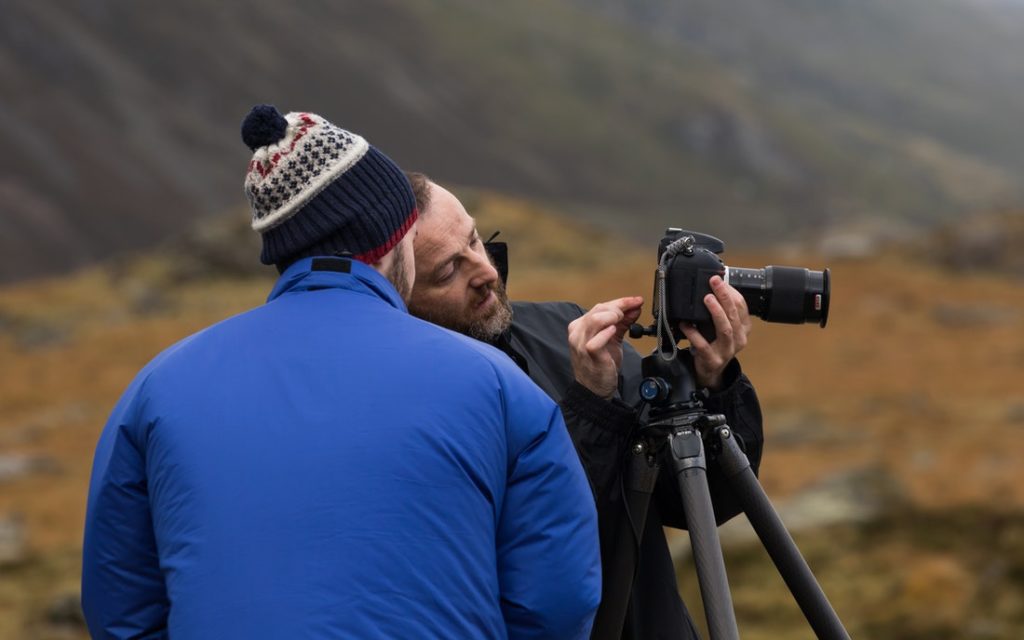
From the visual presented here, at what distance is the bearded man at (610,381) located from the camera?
285 centimetres

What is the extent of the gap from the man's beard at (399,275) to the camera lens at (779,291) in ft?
2.62

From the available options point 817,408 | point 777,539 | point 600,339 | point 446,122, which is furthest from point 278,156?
point 446,122

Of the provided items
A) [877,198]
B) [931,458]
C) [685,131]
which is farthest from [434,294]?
[877,198]

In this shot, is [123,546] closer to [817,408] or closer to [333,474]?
[333,474]

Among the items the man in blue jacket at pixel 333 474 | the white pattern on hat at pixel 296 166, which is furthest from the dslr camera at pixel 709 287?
the white pattern on hat at pixel 296 166

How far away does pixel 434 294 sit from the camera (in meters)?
3.28

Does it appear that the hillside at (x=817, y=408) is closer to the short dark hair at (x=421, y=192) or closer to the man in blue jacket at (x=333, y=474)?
the short dark hair at (x=421, y=192)

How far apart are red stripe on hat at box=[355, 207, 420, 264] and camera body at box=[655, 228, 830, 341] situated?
64 centimetres

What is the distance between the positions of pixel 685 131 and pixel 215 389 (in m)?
120

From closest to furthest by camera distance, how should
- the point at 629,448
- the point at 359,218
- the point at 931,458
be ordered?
the point at 359,218 < the point at 629,448 < the point at 931,458

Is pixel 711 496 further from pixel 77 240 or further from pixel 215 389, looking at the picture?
pixel 77 240

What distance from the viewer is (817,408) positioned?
57.3 ft

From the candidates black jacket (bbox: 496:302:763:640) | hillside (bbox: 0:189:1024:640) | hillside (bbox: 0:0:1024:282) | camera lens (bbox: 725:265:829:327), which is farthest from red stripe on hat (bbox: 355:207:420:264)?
hillside (bbox: 0:0:1024:282)

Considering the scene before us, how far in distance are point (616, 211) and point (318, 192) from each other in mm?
94716
